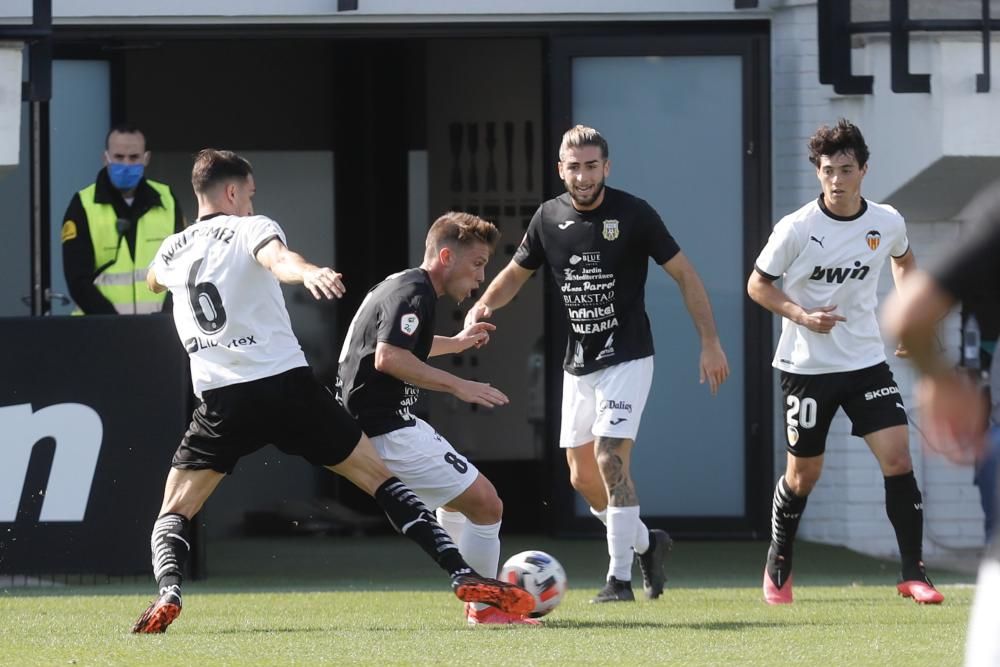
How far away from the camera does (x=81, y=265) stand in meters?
9.23

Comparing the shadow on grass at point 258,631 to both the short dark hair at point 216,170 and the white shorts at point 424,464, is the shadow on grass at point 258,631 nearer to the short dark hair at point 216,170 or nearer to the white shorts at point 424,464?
the white shorts at point 424,464

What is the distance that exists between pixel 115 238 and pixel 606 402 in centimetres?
301

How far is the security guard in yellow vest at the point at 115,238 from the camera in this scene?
924 cm

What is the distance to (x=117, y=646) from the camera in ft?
20.2

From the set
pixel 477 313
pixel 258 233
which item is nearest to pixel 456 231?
pixel 258 233

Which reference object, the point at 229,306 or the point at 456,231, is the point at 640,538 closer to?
the point at 456,231

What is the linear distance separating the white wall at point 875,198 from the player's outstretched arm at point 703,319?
2351mm

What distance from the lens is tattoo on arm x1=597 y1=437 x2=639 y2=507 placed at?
7.74 m

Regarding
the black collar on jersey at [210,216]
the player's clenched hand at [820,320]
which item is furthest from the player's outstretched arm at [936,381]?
the player's clenched hand at [820,320]

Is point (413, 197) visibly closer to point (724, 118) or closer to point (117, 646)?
point (724, 118)

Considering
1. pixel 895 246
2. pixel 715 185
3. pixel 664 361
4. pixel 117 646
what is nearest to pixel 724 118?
pixel 715 185

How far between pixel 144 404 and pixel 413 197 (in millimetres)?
6044

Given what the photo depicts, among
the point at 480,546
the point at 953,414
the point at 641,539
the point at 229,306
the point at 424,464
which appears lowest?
the point at 641,539

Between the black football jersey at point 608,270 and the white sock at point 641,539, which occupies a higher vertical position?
the black football jersey at point 608,270
